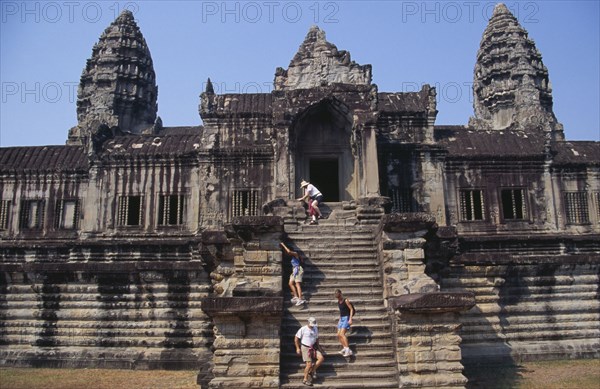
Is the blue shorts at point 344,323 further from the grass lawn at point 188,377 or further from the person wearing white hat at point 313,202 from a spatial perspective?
the person wearing white hat at point 313,202

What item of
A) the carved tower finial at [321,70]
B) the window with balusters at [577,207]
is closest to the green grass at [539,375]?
the window with balusters at [577,207]

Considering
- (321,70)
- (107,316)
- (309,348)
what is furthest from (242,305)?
(321,70)

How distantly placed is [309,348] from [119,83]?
122ft

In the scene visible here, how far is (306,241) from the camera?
527 inches

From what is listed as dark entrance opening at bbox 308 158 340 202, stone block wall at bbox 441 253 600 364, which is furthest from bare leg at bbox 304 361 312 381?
dark entrance opening at bbox 308 158 340 202

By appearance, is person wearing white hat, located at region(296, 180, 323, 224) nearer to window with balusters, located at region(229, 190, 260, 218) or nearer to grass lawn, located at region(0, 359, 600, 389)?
grass lawn, located at region(0, 359, 600, 389)

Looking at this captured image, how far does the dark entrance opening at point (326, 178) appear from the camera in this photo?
2112 centimetres

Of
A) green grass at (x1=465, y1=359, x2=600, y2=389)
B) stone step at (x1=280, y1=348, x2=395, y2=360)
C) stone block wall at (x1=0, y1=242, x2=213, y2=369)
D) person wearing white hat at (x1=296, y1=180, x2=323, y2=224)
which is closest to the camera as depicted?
stone step at (x1=280, y1=348, x2=395, y2=360)

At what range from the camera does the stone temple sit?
10227mm

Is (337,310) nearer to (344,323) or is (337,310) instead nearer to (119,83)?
(344,323)

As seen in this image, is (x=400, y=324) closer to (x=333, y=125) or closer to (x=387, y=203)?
(x=387, y=203)

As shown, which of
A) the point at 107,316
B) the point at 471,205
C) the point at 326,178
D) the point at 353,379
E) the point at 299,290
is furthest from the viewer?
the point at 471,205

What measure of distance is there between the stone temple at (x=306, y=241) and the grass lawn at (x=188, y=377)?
0.51 meters

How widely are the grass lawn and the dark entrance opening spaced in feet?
31.5
